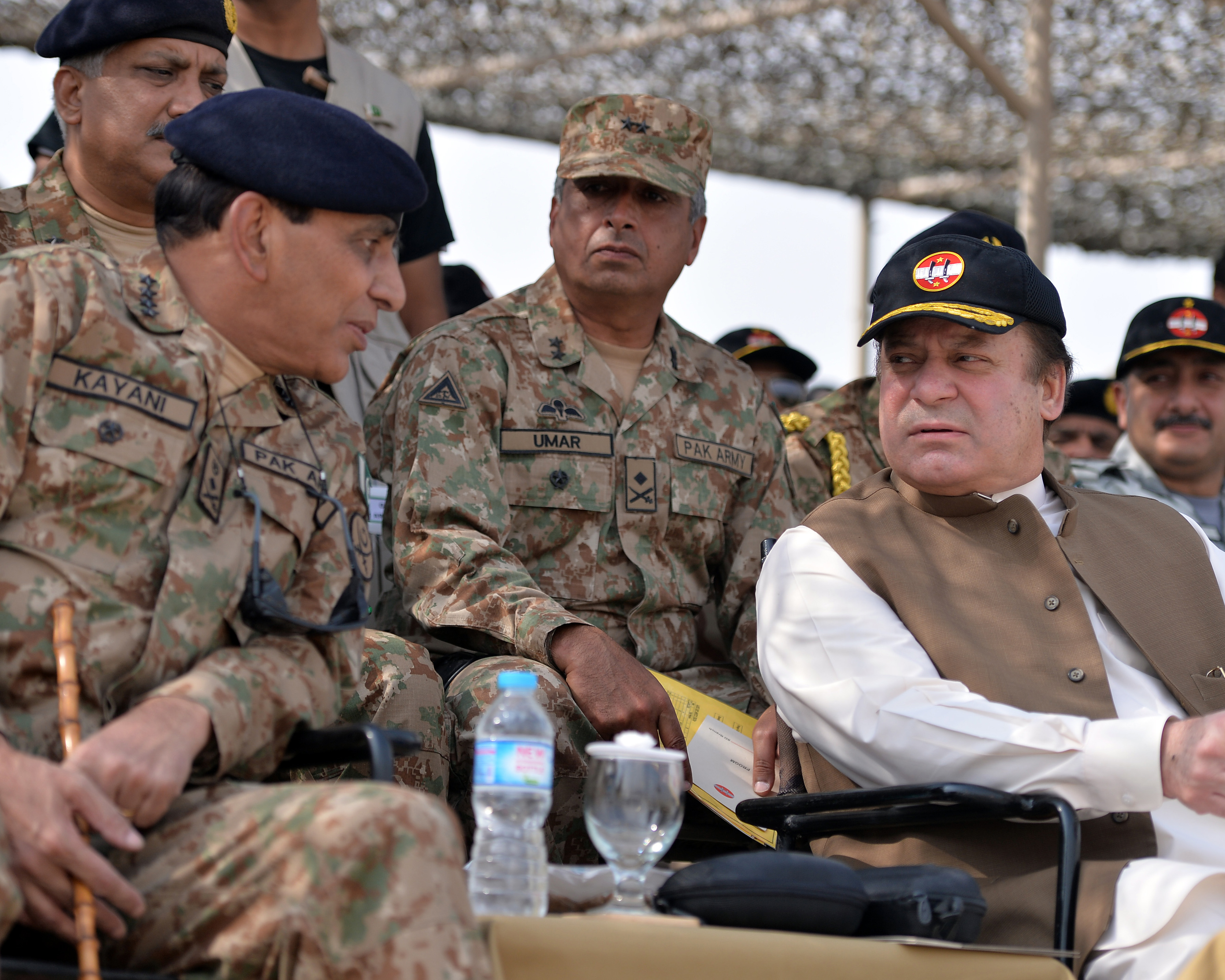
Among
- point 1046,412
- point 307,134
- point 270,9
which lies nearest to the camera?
point 307,134

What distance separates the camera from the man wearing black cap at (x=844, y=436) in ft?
14.9

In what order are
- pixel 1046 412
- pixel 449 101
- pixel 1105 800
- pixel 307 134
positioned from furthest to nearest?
pixel 449 101, pixel 1046 412, pixel 1105 800, pixel 307 134

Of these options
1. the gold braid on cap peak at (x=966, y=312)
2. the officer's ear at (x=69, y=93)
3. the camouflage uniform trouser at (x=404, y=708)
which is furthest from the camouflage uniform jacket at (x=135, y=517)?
the gold braid on cap peak at (x=966, y=312)

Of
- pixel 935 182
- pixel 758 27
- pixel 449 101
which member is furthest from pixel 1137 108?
pixel 449 101

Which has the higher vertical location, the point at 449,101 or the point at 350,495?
the point at 449,101

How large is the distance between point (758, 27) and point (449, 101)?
2063 mm

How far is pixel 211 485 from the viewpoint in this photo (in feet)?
7.39

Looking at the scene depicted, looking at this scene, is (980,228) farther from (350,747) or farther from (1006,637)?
(350,747)

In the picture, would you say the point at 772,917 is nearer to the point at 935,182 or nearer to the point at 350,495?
the point at 350,495

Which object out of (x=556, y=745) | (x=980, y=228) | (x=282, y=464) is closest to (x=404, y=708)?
(x=556, y=745)

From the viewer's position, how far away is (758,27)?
8398mm

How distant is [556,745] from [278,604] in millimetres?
1075


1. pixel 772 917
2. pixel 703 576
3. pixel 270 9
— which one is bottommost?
pixel 772 917

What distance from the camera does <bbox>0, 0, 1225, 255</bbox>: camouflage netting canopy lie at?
8.18 m
